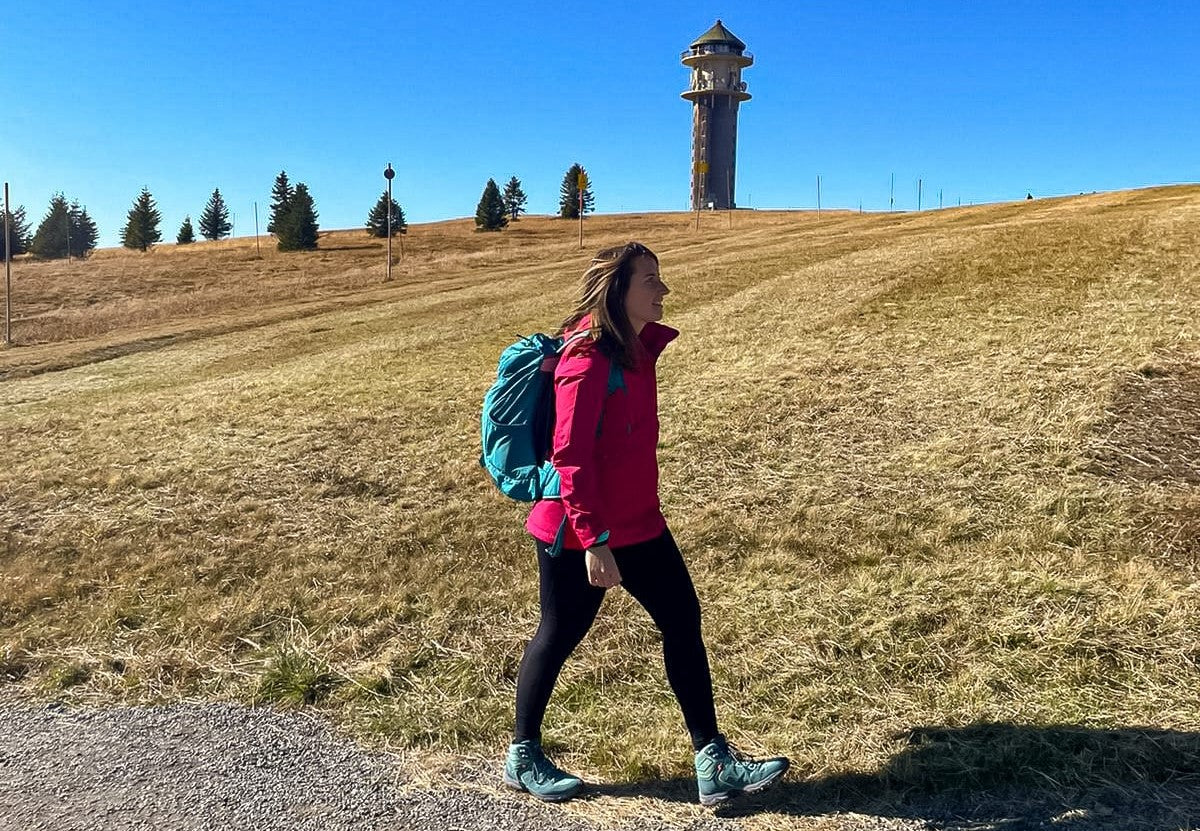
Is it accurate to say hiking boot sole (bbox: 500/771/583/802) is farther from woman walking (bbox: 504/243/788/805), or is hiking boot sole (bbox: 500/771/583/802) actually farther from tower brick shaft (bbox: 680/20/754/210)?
tower brick shaft (bbox: 680/20/754/210)

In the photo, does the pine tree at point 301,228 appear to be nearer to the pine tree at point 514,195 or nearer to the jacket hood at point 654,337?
the pine tree at point 514,195

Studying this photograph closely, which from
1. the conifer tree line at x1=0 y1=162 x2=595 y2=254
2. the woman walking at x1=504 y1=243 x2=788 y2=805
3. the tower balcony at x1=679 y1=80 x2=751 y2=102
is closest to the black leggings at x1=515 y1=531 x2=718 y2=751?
the woman walking at x1=504 y1=243 x2=788 y2=805

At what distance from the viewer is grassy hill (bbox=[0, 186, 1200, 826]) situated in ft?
12.3

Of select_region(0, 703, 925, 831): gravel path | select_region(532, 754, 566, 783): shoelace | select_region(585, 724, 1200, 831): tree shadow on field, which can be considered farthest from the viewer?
select_region(532, 754, 566, 783): shoelace

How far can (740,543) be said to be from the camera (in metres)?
5.87

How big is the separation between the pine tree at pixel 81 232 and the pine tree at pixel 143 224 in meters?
9.72

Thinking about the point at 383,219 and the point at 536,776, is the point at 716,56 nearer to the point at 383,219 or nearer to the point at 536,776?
the point at 383,219

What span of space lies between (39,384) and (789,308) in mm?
13671

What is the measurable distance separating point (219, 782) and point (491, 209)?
6977 cm

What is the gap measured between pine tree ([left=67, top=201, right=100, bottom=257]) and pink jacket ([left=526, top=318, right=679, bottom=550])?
94.6 metres

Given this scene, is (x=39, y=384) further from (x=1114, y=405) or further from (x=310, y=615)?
(x=1114, y=405)

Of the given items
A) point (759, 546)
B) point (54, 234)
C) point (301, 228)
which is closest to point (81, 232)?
point (54, 234)

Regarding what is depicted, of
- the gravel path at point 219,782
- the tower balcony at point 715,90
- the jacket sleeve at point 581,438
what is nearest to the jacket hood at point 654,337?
the jacket sleeve at point 581,438

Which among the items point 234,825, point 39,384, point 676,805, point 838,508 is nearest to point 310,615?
point 234,825
